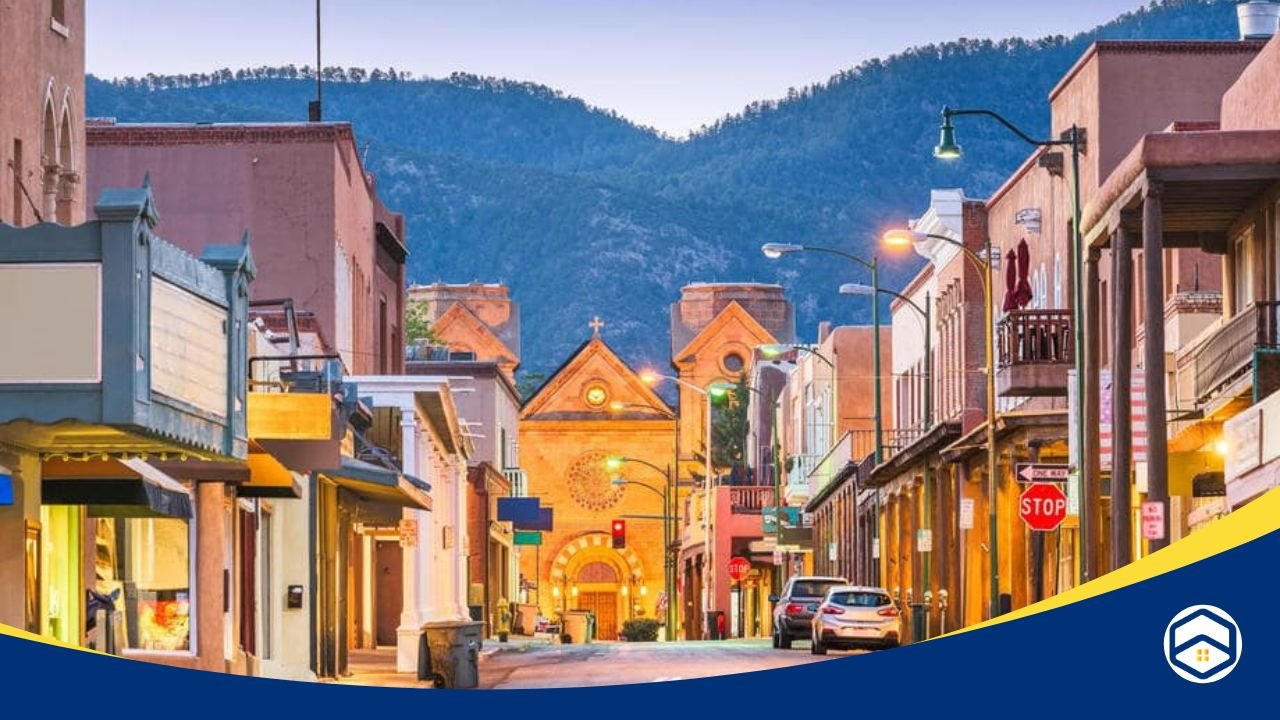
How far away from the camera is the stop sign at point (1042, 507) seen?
44.3 meters

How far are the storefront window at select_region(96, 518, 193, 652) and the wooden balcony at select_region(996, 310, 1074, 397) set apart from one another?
735 inches

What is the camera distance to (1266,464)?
31.5m

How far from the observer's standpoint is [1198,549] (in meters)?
15.4

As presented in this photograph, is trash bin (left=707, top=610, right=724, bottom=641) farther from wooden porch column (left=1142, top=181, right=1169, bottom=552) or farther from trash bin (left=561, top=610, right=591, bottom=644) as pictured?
wooden porch column (left=1142, top=181, right=1169, bottom=552)

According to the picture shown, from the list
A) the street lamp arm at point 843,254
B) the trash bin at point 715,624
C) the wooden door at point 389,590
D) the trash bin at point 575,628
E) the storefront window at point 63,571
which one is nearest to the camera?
the storefront window at point 63,571

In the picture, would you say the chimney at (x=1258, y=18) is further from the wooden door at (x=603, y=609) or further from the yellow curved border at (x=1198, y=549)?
the wooden door at (x=603, y=609)

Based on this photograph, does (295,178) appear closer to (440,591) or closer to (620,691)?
(440,591)

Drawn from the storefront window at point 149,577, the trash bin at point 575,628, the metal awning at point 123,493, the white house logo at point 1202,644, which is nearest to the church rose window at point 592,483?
the trash bin at point 575,628

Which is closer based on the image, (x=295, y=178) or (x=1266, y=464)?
(x=1266, y=464)

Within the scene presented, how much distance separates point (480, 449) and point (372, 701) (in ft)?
304

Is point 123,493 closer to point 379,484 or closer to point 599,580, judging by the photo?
point 379,484

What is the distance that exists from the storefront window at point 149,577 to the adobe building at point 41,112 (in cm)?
426

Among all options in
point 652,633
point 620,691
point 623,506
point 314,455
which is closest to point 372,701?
point 620,691

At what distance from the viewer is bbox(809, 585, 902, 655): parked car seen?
52.1 m
